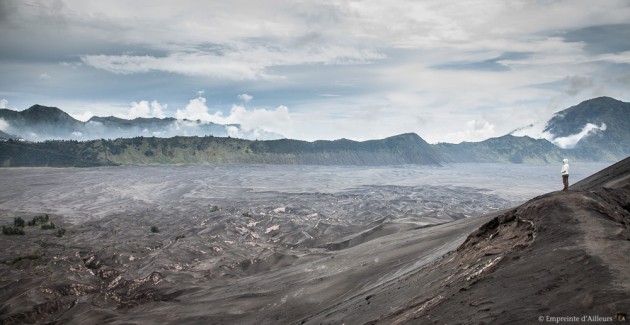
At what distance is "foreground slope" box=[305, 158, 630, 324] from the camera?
33.0 ft

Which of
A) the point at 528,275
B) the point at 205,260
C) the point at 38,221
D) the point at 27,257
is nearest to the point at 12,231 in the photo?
the point at 38,221

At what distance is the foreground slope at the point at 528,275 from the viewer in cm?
1006

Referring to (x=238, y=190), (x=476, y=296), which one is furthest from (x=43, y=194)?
(x=476, y=296)

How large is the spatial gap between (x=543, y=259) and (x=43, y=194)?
143 metres

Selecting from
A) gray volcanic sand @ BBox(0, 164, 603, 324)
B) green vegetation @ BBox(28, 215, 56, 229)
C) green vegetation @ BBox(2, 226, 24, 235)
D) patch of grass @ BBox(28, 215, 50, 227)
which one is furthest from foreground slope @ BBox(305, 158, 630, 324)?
patch of grass @ BBox(28, 215, 50, 227)

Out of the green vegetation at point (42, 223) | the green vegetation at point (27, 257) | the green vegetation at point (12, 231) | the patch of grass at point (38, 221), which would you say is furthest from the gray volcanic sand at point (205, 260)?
the patch of grass at point (38, 221)

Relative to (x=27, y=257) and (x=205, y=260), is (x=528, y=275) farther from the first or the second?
(x=27, y=257)

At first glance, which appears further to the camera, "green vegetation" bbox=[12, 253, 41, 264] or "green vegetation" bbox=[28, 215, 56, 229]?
"green vegetation" bbox=[28, 215, 56, 229]

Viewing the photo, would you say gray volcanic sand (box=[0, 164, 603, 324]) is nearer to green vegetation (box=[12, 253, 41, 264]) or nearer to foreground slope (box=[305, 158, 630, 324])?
green vegetation (box=[12, 253, 41, 264])

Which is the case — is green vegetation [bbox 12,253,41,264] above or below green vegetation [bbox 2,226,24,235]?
above

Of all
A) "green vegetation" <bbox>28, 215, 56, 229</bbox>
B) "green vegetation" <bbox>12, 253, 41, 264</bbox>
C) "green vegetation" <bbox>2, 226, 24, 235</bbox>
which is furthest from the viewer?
"green vegetation" <bbox>28, 215, 56, 229</bbox>

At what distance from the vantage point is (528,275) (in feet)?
39.7

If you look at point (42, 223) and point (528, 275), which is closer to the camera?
point (528, 275)

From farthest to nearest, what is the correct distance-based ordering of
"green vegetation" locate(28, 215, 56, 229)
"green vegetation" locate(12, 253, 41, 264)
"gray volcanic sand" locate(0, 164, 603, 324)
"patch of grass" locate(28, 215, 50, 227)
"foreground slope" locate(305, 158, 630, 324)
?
"patch of grass" locate(28, 215, 50, 227) → "green vegetation" locate(28, 215, 56, 229) → "green vegetation" locate(12, 253, 41, 264) → "gray volcanic sand" locate(0, 164, 603, 324) → "foreground slope" locate(305, 158, 630, 324)
